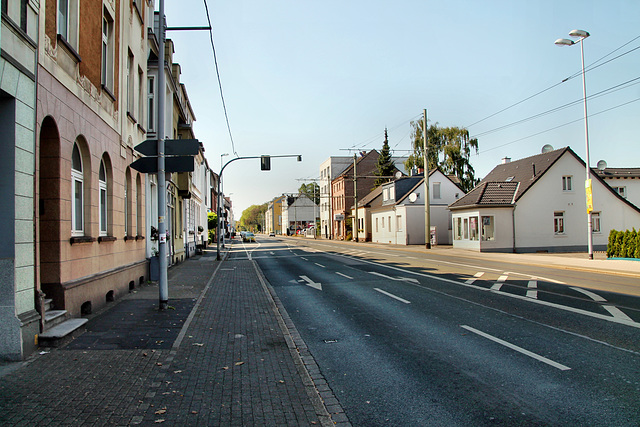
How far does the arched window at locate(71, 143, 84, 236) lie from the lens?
9.10 meters

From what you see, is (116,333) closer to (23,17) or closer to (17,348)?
(17,348)

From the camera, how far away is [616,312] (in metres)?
9.25

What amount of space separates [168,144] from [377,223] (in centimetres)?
4663

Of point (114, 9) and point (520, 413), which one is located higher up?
point (114, 9)

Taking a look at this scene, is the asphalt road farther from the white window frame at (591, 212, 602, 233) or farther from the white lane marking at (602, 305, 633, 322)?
the white window frame at (591, 212, 602, 233)

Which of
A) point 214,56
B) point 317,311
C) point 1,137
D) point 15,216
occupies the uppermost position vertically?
point 214,56

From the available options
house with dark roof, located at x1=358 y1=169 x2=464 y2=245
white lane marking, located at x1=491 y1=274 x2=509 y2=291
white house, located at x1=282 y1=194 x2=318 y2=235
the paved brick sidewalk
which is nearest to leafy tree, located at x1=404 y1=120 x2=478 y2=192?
house with dark roof, located at x1=358 y1=169 x2=464 y2=245

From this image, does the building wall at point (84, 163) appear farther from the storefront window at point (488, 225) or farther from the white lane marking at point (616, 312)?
the storefront window at point (488, 225)

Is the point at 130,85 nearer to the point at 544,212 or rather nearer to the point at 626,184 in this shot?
the point at 544,212

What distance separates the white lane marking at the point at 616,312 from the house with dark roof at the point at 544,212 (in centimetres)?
2318

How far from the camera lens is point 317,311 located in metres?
10.2

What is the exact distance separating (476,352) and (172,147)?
6963 millimetres

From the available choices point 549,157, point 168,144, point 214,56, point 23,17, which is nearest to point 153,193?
point 214,56

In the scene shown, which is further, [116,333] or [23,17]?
[116,333]
